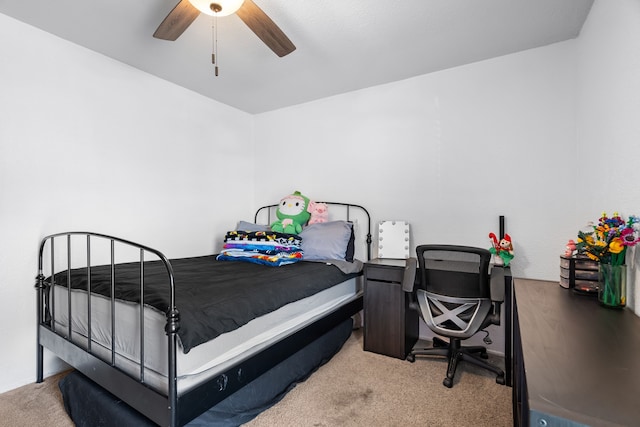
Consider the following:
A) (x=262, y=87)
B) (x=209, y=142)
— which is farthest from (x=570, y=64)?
(x=209, y=142)

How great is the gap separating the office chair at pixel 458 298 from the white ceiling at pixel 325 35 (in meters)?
1.45

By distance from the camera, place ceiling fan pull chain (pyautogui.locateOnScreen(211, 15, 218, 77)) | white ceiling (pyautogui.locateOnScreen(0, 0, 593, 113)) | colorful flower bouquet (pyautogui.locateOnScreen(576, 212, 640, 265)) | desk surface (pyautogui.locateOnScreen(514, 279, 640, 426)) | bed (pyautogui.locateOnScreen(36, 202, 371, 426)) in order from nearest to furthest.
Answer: desk surface (pyautogui.locateOnScreen(514, 279, 640, 426)) → colorful flower bouquet (pyautogui.locateOnScreen(576, 212, 640, 265)) → bed (pyautogui.locateOnScreen(36, 202, 371, 426)) → white ceiling (pyautogui.locateOnScreen(0, 0, 593, 113)) → ceiling fan pull chain (pyautogui.locateOnScreen(211, 15, 218, 77))

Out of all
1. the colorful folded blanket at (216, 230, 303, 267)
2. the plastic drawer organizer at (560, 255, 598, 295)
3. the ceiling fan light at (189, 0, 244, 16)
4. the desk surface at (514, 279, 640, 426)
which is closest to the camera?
the desk surface at (514, 279, 640, 426)

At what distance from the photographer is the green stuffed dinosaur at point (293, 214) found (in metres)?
3.05

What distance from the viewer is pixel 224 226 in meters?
3.47

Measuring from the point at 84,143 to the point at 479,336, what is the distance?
11.3 feet

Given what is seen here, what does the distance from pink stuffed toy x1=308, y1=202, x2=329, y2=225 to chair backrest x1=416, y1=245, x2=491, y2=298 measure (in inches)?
48.8

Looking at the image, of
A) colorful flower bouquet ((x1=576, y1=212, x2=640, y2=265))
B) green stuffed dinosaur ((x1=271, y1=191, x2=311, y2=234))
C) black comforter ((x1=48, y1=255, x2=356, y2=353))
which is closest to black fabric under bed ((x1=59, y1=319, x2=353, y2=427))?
black comforter ((x1=48, y1=255, x2=356, y2=353))

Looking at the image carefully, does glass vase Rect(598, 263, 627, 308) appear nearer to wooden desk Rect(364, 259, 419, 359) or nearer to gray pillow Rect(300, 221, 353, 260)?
wooden desk Rect(364, 259, 419, 359)

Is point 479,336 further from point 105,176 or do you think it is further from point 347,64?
point 105,176

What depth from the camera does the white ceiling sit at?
6.13 ft

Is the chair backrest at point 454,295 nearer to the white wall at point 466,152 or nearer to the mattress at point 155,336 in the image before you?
the white wall at point 466,152

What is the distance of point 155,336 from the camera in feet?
4.41

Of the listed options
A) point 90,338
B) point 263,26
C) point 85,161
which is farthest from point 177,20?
point 90,338
